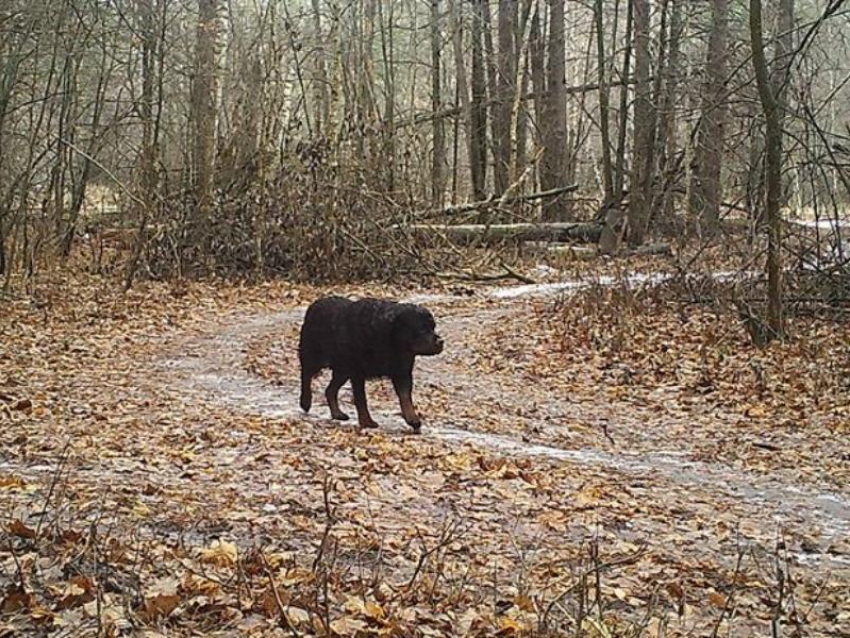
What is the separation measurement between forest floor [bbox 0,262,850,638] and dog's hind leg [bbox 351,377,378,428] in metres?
0.21

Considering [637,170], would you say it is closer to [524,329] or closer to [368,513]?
[524,329]

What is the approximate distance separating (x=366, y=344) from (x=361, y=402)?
0.59 m

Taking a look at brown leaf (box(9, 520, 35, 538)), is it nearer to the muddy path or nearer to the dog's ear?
the muddy path

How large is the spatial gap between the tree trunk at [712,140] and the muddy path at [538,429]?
7806 mm

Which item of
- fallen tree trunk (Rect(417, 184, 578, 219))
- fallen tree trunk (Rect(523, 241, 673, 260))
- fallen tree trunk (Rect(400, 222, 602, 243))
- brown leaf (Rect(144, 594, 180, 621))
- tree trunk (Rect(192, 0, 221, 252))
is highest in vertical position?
tree trunk (Rect(192, 0, 221, 252))

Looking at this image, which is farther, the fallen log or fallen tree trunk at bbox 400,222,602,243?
the fallen log

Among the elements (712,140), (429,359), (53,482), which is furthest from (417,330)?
(712,140)

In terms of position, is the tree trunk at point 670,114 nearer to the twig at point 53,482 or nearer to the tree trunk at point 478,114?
the tree trunk at point 478,114

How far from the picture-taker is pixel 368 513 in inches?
260

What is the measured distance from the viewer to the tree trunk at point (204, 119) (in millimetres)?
21156

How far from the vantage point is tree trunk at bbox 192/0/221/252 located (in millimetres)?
21156

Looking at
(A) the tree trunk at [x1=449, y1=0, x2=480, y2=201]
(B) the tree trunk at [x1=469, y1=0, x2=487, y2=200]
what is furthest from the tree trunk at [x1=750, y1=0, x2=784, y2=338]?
(B) the tree trunk at [x1=469, y1=0, x2=487, y2=200]

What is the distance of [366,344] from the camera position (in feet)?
29.1

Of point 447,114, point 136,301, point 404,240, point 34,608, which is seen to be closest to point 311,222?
point 404,240
